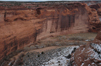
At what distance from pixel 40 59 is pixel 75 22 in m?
9.14

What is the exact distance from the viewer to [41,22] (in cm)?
1116

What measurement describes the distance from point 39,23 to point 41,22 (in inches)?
13.6

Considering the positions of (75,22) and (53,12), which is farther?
(75,22)

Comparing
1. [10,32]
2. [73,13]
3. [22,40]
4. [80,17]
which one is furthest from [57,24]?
[10,32]

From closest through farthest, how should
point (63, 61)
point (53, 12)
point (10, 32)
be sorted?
1. point (63, 61)
2. point (10, 32)
3. point (53, 12)

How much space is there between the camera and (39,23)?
35.9ft

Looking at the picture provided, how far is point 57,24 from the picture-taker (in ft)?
41.8

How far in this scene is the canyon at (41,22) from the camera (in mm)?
7450

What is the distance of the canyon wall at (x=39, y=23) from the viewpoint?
742 cm

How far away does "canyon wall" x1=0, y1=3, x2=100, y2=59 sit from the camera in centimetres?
742

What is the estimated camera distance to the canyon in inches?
293

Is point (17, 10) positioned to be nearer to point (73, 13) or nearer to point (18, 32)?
point (18, 32)

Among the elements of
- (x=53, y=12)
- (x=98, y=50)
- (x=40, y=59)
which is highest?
(x=53, y=12)

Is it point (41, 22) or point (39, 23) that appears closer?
point (39, 23)
